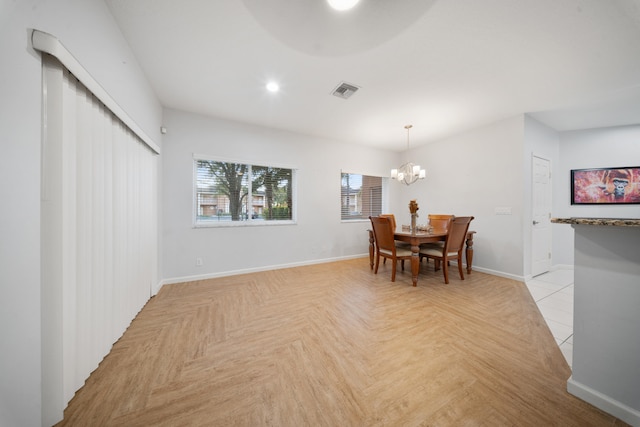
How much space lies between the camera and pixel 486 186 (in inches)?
150

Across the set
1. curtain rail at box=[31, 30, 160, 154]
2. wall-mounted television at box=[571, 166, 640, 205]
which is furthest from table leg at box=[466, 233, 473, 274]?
curtain rail at box=[31, 30, 160, 154]

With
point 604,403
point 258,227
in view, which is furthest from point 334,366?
point 258,227

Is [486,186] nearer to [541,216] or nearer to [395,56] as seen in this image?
[541,216]

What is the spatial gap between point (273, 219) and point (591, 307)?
3865 millimetres

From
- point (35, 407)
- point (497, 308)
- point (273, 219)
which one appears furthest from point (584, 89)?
point (35, 407)

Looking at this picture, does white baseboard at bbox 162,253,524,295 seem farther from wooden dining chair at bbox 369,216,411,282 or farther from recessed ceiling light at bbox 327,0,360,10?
recessed ceiling light at bbox 327,0,360,10

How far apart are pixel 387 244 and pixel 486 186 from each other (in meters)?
2.33

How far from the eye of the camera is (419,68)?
7.45 feet

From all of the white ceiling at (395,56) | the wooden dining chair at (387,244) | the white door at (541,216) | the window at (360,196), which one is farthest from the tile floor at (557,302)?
the window at (360,196)

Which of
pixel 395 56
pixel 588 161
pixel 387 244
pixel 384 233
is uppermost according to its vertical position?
pixel 395 56

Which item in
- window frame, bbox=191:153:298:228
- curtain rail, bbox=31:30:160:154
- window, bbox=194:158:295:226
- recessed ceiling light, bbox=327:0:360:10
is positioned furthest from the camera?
window, bbox=194:158:295:226

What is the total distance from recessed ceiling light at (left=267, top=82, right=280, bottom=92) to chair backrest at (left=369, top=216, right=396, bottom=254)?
236 centimetres

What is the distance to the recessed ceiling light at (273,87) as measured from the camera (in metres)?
2.59

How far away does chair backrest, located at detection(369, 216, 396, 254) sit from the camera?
314 centimetres
